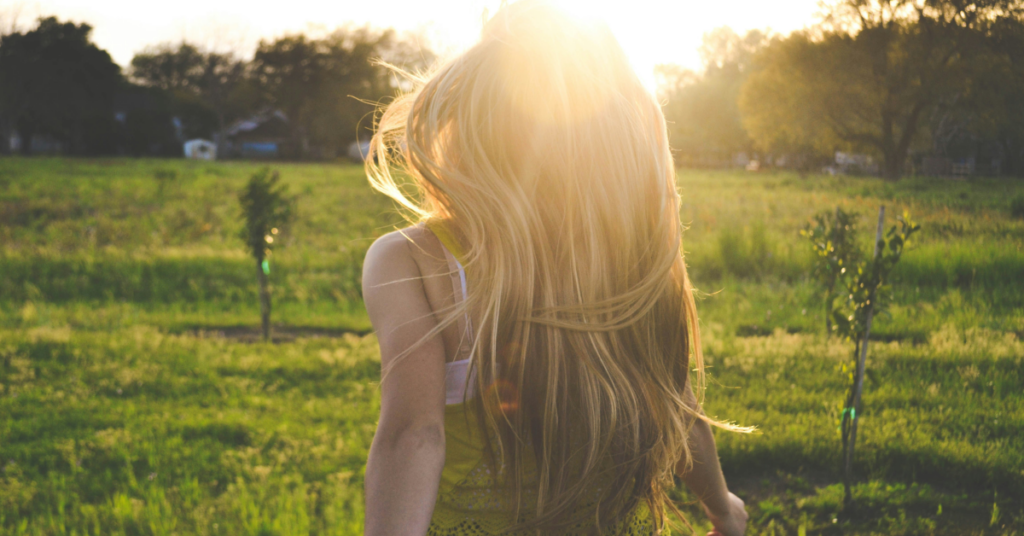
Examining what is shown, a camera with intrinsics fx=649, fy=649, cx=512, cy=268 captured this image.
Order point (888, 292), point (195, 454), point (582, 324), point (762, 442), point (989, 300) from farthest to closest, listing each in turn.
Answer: point (195, 454)
point (762, 442)
point (989, 300)
point (888, 292)
point (582, 324)

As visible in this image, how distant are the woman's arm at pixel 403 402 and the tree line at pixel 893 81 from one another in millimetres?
2642

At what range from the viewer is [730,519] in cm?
169

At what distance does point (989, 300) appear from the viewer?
351cm

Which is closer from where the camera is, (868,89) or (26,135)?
(868,89)

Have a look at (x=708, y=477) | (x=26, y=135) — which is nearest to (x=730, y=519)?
(x=708, y=477)

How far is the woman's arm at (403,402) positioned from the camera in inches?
46.7

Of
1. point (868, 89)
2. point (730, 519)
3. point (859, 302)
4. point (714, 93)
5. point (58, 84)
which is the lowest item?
point (730, 519)

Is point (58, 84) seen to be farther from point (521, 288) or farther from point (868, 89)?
point (521, 288)

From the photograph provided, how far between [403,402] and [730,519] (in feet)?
3.25

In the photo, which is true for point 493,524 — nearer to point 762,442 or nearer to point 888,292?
point 888,292

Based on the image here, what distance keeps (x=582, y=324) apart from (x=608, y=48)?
22.7 inches

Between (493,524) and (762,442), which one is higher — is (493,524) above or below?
above

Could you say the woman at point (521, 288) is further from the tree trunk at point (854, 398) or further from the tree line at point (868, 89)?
the tree trunk at point (854, 398)

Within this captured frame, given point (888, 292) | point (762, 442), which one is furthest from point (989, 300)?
point (762, 442)
